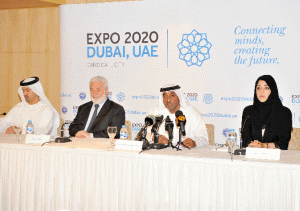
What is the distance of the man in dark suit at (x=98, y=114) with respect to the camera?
17.2 ft

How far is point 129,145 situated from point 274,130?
1545mm

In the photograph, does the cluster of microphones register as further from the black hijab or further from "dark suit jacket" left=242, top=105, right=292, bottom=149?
the black hijab

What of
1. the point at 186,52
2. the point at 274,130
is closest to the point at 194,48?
the point at 186,52

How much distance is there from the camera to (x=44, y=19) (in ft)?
25.0

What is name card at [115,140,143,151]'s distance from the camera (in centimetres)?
377

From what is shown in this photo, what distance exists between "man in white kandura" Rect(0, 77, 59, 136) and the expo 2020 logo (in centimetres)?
200

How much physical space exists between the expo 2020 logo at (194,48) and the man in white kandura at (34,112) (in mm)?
2005

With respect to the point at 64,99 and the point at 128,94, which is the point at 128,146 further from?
the point at 64,99

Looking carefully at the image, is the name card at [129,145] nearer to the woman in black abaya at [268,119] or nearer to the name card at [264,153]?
the name card at [264,153]

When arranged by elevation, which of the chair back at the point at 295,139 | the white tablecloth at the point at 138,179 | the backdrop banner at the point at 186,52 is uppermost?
the backdrop banner at the point at 186,52

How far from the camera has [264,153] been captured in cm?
337

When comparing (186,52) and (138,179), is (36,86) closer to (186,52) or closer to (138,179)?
(186,52)

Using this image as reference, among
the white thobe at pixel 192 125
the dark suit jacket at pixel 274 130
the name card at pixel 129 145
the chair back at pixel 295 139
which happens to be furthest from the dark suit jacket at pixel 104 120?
the chair back at pixel 295 139

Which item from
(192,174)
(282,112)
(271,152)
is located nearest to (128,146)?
(192,174)
